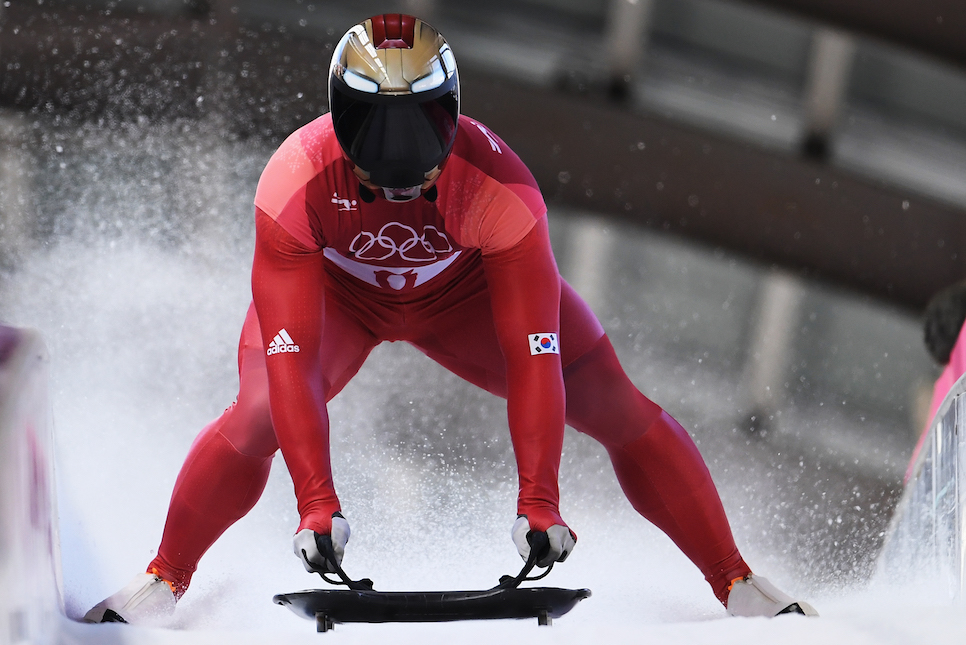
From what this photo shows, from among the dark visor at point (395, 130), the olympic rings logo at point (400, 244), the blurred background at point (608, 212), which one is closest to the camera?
the dark visor at point (395, 130)

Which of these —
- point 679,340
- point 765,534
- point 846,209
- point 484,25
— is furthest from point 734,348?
point 484,25

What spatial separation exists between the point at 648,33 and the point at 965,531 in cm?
592

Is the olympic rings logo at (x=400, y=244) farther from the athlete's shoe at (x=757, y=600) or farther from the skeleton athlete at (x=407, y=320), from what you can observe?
the athlete's shoe at (x=757, y=600)

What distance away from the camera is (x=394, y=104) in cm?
210

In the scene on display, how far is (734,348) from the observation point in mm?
5738

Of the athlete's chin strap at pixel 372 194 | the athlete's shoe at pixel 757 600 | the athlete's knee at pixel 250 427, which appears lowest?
the athlete's shoe at pixel 757 600

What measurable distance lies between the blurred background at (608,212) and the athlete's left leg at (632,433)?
1.28 meters

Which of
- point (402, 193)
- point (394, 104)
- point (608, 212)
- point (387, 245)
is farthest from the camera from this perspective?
point (608, 212)

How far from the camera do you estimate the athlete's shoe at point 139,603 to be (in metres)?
2.46

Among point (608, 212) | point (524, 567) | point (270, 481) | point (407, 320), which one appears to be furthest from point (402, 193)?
point (608, 212)

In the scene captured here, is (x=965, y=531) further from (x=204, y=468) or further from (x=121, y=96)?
(x=121, y=96)

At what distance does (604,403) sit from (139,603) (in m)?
1.12

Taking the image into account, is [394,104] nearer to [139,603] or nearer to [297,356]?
[297,356]

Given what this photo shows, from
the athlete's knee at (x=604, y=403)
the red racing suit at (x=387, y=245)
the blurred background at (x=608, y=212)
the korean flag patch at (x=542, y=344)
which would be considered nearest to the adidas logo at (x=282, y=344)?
the red racing suit at (x=387, y=245)
